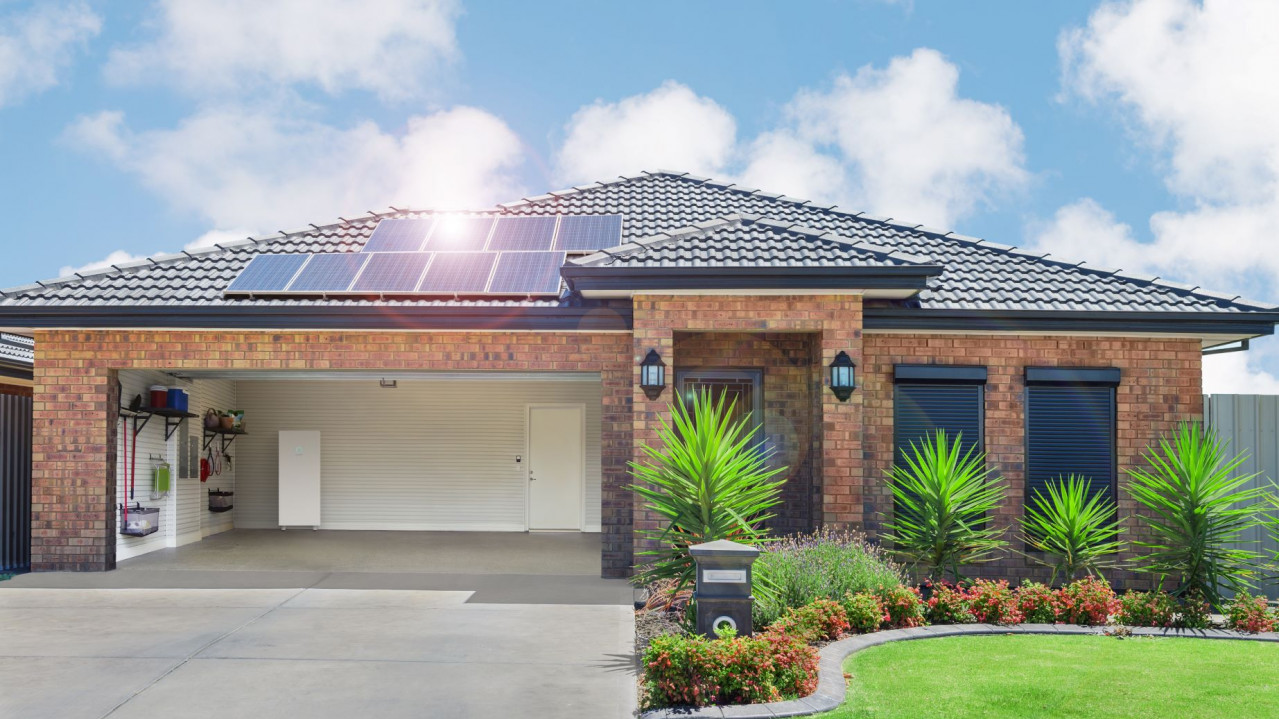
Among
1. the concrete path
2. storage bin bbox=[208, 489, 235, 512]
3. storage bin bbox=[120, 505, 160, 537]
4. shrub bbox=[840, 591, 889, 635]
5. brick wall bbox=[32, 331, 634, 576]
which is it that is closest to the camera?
the concrete path

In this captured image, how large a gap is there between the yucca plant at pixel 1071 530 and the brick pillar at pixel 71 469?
10.7m

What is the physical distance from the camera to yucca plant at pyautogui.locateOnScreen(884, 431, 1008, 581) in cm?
951

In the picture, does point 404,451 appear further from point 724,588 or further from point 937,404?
point 724,588

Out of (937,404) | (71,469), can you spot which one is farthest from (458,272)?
(937,404)

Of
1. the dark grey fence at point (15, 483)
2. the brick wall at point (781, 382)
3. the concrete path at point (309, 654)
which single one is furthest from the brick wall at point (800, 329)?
the dark grey fence at point (15, 483)

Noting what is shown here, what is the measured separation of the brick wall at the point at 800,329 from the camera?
1017cm

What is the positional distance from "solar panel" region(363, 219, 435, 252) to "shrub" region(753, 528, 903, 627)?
276 inches

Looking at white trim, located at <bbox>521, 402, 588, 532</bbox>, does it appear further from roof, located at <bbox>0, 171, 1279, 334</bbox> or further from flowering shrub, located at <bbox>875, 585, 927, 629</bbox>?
flowering shrub, located at <bbox>875, 585, 927, 629</bbox>

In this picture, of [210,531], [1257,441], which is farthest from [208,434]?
[1257,441]

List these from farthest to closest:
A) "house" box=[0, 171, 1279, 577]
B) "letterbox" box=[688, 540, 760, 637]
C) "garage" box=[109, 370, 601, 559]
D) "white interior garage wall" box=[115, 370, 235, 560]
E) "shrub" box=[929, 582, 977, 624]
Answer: "garage" box=[109, 370, 601, 559], "white interior garage wall" box=[115, 370, 235, 560], "house" box=[0, 171, 1279, 577], "shrub" box=[929, 582, 977, 624], "letterbox" box=[688, 540, 760, 637]

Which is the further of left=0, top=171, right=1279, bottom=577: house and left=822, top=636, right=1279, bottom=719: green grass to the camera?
left=0, top=171, right=1279, bottom=577: house

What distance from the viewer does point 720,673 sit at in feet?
19.1

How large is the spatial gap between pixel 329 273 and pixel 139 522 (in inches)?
157

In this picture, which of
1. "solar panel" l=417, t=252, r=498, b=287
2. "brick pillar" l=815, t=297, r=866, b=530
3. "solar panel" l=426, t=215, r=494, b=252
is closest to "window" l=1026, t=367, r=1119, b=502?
"brick pillar" l=815, t=297, r=866, b=530
